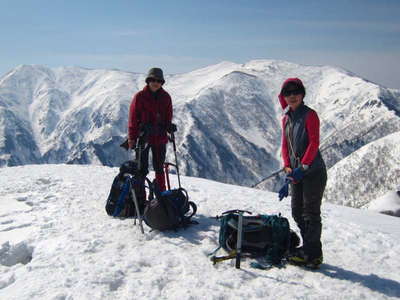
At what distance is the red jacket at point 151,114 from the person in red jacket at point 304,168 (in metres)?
3.76

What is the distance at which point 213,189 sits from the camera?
49.7 feet

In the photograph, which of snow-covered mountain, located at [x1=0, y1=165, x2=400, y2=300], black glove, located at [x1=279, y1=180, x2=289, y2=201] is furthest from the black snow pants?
snow-covered mountain, located at [x1=0, y1=165, x2=400, y2=300]

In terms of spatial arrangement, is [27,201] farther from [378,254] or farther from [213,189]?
[378,254]

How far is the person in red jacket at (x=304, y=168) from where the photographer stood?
6781 mm

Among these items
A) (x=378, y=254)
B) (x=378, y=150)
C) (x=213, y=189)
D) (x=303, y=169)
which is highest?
(x=303, y=169)

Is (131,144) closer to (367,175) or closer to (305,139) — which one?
(305,139)

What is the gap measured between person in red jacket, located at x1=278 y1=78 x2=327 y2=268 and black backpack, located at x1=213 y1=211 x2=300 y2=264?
35 centimetres

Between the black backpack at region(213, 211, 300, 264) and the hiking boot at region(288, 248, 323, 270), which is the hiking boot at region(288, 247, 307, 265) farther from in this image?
the black backpack at region(213, 211, 300, 264)

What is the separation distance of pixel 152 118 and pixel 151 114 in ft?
0.37

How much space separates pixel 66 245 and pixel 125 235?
1.37 m

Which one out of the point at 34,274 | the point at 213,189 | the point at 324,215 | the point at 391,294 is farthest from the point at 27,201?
the point at 391,294

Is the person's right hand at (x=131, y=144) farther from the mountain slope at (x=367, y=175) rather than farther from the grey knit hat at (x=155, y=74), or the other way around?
the mountain slope at (x=367, y=175)

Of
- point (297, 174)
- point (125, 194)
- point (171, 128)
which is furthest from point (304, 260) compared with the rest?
point (125, 194)

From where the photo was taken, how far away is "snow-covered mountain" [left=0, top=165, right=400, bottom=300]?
20.3ft
